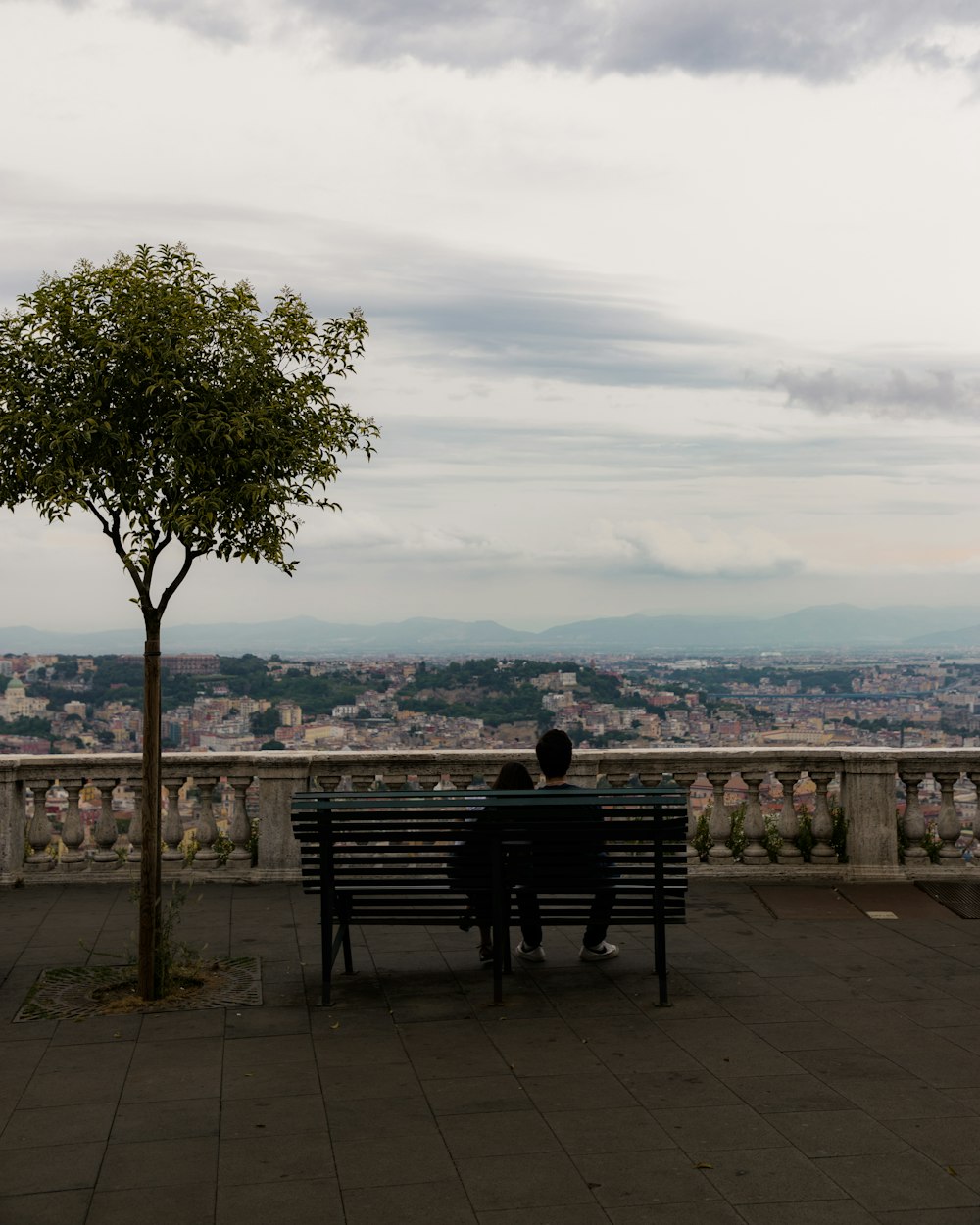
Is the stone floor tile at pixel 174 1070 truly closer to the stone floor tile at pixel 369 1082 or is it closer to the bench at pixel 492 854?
the stone floor tile at pixel 369 1082

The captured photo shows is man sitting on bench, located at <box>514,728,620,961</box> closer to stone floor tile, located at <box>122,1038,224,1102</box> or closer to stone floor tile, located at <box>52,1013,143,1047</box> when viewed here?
stone floor tile, located at <box>122,1038,224,1102</box>

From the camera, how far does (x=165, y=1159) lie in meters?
5.42

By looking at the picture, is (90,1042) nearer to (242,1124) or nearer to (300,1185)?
(242,1124)

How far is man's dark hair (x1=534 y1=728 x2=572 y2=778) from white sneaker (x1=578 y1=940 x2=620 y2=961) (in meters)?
1.11

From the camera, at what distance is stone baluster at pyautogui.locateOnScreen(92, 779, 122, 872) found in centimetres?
1133

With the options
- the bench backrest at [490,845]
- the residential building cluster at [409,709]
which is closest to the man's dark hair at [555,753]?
the bench backrest at [490,845]

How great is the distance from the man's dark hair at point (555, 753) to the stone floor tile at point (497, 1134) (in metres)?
3.10

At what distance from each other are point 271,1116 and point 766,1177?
6.94 feet

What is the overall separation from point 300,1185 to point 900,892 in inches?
275

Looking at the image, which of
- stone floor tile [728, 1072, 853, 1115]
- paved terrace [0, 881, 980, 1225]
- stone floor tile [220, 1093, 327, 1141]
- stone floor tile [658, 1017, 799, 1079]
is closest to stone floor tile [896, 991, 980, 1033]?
paved terrace [0, 881, 980, 1225]

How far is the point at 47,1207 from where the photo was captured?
4.98m

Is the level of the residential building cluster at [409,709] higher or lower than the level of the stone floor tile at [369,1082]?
higher

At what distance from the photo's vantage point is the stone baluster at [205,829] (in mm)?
11375

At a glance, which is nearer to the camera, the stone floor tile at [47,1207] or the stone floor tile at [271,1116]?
the stone floor tile at [47,1207]
